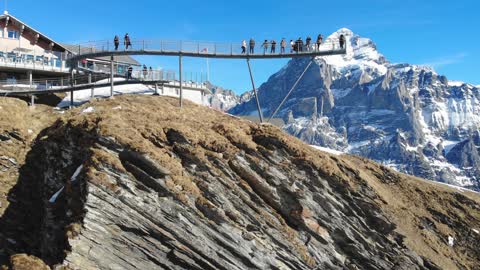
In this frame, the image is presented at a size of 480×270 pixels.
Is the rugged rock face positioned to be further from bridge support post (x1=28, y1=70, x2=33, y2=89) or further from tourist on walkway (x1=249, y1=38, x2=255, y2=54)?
bridge support post (x1=28, y1=70, x2=33, y2=89)

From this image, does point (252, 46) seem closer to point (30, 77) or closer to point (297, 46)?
point (297, 46)

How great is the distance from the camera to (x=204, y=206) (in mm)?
30688

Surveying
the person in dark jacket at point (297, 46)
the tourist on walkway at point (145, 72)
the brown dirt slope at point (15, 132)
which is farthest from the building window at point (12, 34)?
the person in dark jacket at point (297, 46)

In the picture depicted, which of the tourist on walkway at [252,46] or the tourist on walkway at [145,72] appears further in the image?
the tourist on walkway at [145,72]

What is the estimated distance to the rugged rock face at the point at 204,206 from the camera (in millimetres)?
28219

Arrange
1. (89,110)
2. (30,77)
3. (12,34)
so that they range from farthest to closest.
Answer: (12,34), (30,77), (89,110)

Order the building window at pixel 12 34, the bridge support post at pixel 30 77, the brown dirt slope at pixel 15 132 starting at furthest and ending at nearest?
1. the building window at pixel 12 34
2. the bridge support post at pixel 30 77
3. the brown dirt slope at pixel 15 132

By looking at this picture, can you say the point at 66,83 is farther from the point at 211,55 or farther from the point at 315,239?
the point at 315,239

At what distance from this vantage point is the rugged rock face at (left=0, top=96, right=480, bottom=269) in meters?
28.2

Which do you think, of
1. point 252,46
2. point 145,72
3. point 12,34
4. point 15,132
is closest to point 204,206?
point 15,132

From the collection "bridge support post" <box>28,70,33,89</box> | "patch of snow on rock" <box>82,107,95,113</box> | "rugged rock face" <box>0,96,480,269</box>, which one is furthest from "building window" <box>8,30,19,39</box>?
"rugged rock face" <box>0,96,480,269</box>

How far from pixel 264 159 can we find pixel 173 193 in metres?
8.14

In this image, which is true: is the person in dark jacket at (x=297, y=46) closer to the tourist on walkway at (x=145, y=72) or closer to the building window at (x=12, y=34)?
the tourist on walkway at (x=145, y=72)

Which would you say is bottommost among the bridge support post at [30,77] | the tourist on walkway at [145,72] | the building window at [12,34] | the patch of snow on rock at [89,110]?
the patch of snow on rock at [89,110]
